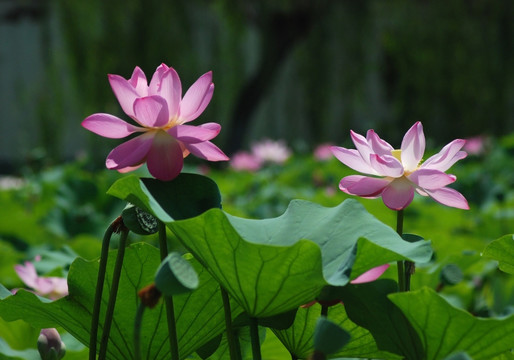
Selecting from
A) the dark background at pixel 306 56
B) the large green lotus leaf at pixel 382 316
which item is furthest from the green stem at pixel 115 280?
the dark background at pixel 306 56

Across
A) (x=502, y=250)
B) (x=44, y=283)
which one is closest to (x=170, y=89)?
(x=502, y=250)

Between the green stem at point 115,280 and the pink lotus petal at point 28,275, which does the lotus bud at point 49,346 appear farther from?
the pink lotus petal at point 28,275

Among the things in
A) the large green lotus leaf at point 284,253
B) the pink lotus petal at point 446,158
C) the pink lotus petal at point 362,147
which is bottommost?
the large green lotus leaf at point 284,253

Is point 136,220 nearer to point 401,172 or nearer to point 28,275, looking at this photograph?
point 401,172

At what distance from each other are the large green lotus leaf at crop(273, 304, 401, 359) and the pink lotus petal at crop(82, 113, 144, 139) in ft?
0.53

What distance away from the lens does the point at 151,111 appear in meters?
0.42

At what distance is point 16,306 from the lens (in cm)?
49

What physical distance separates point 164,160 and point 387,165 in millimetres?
135

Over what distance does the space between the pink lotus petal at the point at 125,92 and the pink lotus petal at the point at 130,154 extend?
2 centimetres

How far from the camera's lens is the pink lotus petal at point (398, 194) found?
459 millimetres

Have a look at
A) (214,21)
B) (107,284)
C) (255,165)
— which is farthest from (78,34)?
(107,284)

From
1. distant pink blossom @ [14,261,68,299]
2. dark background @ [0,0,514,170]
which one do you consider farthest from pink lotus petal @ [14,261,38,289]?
dark background @ [0,0,514,170]

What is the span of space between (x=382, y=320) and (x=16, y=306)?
0.78 ft

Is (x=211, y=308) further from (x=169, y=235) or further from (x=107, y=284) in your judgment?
(x=169, y=235)
